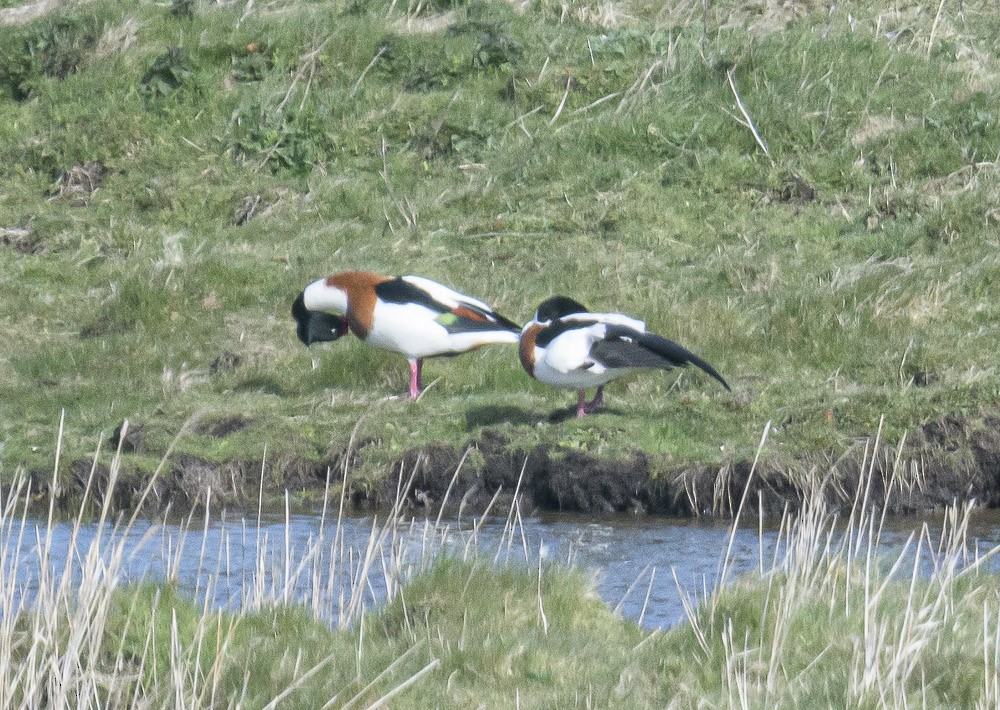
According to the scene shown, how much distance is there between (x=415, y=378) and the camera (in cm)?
918

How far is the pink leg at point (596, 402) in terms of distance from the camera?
865 centimetres

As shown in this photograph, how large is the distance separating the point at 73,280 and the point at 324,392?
2926mm

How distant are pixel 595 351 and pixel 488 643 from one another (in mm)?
3831

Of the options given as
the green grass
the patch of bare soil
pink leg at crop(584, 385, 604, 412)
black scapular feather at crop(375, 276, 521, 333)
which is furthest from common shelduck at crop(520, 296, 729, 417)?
black scapular feather at crop(375, 276, 521, 333)

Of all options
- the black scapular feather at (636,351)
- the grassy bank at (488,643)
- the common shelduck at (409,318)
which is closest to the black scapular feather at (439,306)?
the common shelduck at (409,318)

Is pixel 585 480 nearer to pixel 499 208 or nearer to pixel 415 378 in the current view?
pixel 415 378

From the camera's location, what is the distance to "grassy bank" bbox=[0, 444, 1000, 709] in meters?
4.00

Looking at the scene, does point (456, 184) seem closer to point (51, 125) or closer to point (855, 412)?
point (51, 125)

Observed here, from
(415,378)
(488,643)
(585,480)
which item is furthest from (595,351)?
(488,643)

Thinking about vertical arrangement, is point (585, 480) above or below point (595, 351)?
below

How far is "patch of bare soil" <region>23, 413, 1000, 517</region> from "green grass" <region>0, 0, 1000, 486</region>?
5.1 inches

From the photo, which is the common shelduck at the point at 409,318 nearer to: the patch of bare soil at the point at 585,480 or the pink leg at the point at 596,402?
the pink leg at the point at 596,402

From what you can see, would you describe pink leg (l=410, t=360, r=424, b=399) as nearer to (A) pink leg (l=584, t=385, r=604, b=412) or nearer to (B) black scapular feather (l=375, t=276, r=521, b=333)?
(B) black scapular feather (l=375, t=276, r=521, b=333)

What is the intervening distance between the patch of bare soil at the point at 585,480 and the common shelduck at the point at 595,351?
1.42ft
